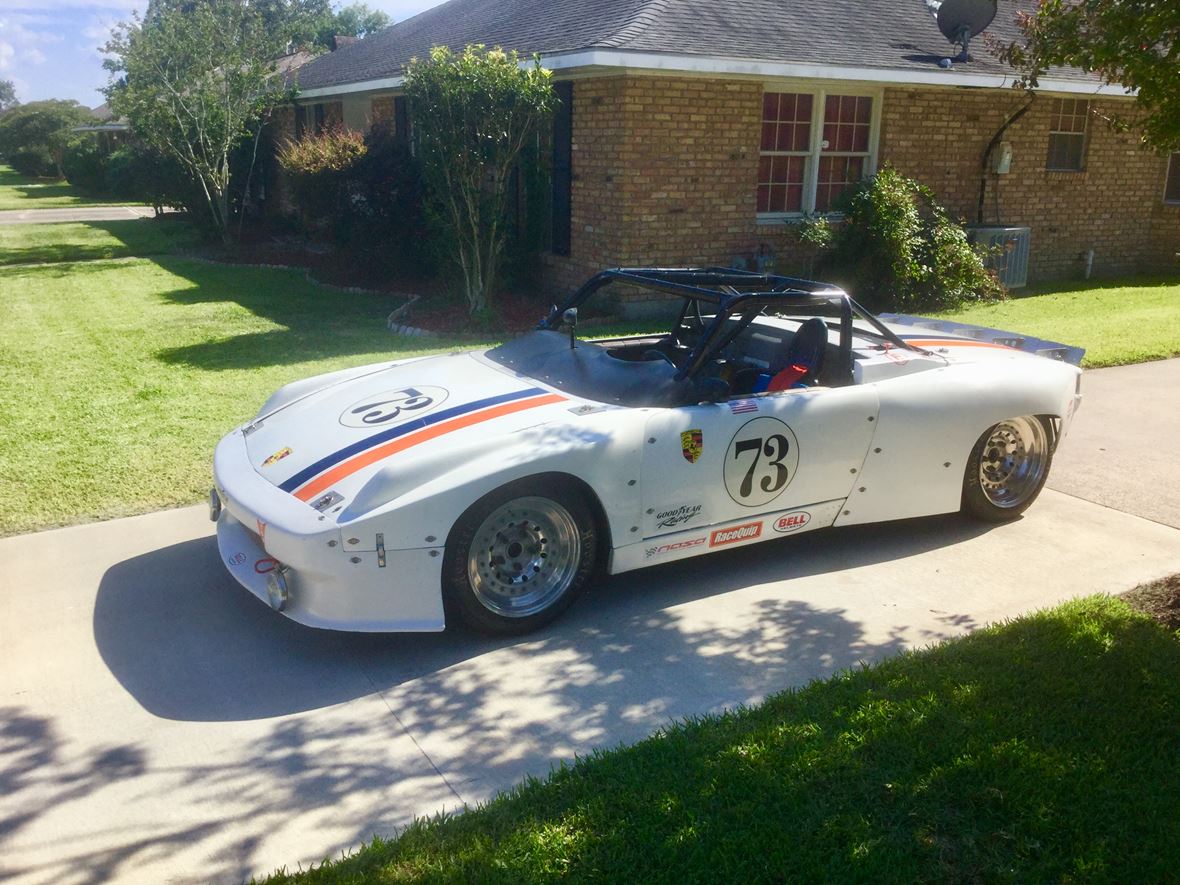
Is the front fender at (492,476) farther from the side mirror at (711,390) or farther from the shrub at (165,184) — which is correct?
the shrub at (165,184)

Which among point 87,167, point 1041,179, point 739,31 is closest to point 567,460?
point 739,31

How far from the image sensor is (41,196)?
4044 cm

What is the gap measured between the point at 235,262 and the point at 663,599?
48.3ft

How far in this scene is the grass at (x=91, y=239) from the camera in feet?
63.1

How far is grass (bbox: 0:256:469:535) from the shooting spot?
20.8ft

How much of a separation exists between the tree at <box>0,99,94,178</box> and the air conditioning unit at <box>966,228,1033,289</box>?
50.7 m

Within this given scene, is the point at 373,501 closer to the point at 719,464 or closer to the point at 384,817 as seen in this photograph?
the point at 384,817

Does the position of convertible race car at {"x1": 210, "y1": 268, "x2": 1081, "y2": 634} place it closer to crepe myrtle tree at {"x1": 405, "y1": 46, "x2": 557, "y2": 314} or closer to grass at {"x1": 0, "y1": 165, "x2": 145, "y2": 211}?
crepe myrtle tree at {"x1": 405, "y1": 46, "x2": 557, "y2": 314}

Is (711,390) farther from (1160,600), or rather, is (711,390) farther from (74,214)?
(74,214)

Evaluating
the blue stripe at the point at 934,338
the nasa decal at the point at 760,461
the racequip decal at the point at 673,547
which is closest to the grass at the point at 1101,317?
the blue stripe at the point at 934,338

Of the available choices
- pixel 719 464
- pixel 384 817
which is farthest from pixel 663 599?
pixel 384 817

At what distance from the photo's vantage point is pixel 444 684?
414 centimetres

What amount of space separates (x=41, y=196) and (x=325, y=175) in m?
32.4

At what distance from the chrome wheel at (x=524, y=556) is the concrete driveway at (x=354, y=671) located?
186 millimetres
